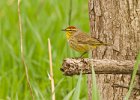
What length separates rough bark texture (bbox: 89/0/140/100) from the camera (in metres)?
5.01

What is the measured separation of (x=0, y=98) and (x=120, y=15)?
1938 millimetres

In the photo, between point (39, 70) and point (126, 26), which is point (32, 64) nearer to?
point (39, 70)

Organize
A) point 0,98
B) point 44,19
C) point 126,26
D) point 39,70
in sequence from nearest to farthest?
point 126,26, point 0,98, point 39,70, point 44,19

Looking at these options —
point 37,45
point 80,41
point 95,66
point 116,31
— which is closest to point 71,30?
point 80,41

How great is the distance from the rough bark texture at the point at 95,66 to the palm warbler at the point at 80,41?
0.70 metres

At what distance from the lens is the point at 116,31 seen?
5066 mm

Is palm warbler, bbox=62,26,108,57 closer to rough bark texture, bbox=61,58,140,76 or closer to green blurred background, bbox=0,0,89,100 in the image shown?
green blurred background, bbox=0,0,89,100

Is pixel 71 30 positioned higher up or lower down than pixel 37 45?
higher up

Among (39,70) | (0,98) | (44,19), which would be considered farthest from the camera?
(44,19)

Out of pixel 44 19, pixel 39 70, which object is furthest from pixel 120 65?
pixel 44 19

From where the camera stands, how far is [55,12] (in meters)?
8.85

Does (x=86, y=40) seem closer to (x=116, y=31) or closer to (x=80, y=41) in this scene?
(x=80, y=41)

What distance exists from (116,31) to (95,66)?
57 cm

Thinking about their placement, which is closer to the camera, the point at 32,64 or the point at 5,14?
the point at 32,64
